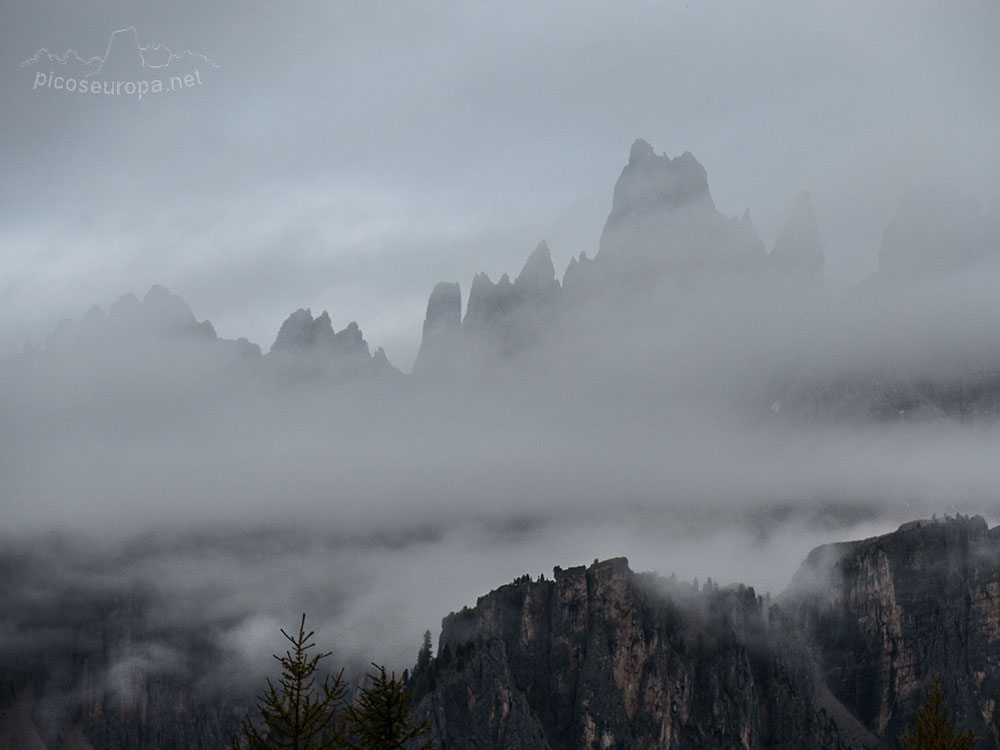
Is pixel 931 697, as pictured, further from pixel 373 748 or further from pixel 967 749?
pixel 373 748

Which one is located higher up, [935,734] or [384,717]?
[384,717]

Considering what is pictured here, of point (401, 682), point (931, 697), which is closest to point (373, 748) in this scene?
point (401, 682)

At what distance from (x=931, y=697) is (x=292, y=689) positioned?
40.2 m

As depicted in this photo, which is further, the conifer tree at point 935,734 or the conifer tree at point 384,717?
the conifer tree at point 935,734

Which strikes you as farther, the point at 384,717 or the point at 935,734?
the point at 935,734

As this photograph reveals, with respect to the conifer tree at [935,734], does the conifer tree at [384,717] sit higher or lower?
higher

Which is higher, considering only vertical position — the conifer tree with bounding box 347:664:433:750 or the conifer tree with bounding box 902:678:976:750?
the conifer tree with bounding box 347:664:433:750

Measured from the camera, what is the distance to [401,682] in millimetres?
67688

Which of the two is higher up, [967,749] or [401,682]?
[401,682]

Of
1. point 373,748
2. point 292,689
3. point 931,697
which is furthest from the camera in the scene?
point 931,697

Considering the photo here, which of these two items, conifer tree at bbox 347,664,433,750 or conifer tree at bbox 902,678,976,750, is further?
conifer tree at bbox 902,678,976,750

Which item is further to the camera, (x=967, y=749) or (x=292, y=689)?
(x=967, y=749)

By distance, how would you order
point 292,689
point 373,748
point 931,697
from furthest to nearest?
point 931,697 → point 373,748 → point 292,689

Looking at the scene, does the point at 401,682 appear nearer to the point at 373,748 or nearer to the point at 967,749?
the point at 373,748
